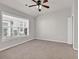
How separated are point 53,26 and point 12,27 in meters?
3.93

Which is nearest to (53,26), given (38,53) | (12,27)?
(12,27)

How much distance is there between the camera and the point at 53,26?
299 inches

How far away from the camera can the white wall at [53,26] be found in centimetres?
693

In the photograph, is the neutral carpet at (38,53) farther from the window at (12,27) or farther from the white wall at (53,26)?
the white wall at (53,26)

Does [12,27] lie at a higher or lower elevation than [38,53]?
higher

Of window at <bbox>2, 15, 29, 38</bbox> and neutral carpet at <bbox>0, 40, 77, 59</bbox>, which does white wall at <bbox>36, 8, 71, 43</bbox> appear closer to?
window at <bbox>2, 15, 29, 38</bbox>

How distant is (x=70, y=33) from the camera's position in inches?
246

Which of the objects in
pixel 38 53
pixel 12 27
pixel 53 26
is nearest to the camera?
pixel 38 53

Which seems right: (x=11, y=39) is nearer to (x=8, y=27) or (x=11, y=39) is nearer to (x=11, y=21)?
(x=8, y=27)

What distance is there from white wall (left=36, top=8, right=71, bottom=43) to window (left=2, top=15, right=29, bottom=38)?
199 centimetres

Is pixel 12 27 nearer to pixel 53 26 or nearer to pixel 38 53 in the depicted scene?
pixel 38 53

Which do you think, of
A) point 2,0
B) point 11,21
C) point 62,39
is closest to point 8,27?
point 11,21

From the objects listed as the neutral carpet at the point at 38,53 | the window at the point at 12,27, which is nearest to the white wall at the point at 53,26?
the window at the point at 12,27

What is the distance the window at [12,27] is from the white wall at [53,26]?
199 cm
